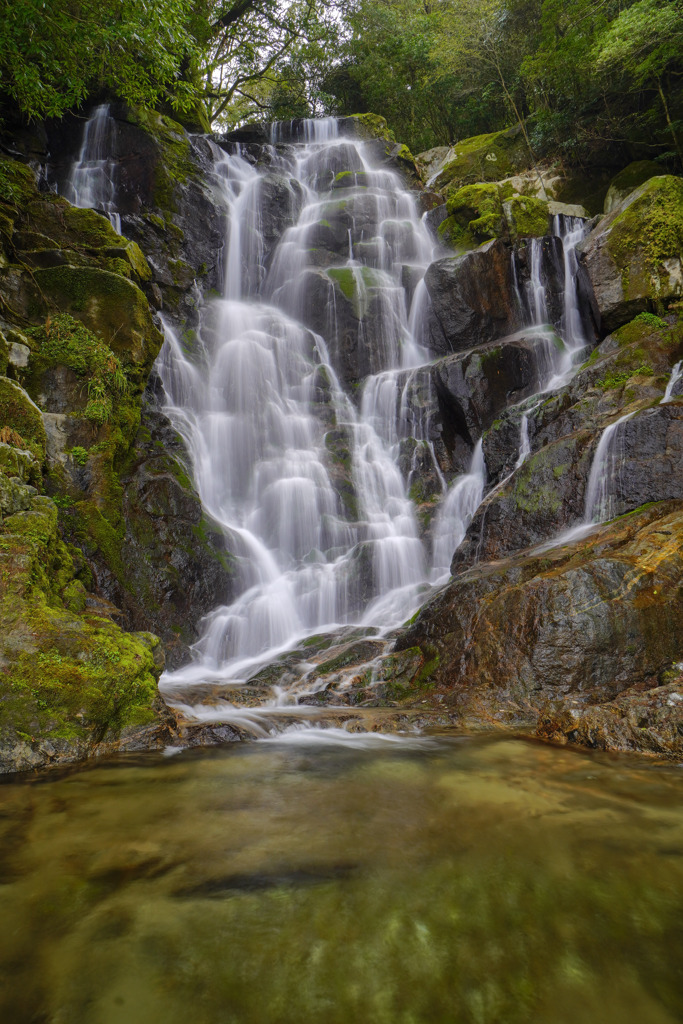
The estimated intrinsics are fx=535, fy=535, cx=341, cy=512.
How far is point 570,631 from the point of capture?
4.91 meters

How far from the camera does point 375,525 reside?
472 inches

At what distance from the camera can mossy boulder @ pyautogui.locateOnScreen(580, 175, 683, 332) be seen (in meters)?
11.1

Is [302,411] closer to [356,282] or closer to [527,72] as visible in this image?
[356,282]

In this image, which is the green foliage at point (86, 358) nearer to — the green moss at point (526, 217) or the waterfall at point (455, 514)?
the waterfall at point (455, 514)

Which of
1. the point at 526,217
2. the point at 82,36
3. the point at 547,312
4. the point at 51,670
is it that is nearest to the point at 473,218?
the point at 526,217

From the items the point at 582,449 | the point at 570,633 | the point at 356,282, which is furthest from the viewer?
the point at 356,282

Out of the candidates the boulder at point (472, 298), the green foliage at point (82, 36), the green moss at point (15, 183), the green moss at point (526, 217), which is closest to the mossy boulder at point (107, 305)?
the green moss at point (15, 183)

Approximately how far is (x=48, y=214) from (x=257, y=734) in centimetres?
1105

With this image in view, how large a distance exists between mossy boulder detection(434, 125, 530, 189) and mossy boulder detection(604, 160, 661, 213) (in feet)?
17.5

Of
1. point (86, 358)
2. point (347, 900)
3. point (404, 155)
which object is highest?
point (404, 155)

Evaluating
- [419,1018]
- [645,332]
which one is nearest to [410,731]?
[419,1018]

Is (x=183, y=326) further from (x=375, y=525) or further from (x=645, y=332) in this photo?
(x=645, y=332)

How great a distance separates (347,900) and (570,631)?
11.6 feet

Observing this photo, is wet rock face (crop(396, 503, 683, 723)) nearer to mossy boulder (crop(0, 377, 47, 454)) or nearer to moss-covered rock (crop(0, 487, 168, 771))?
moss-covered rock (crop(0, 487, 168, 771))
